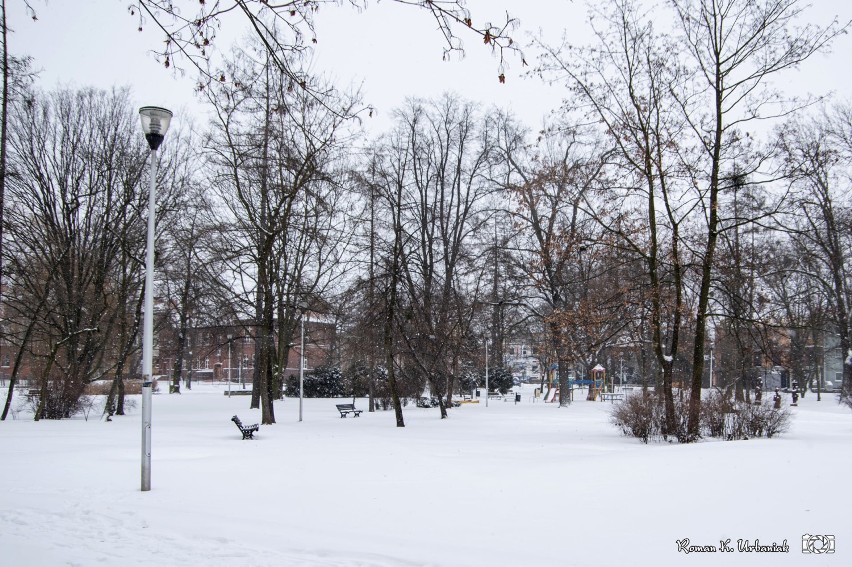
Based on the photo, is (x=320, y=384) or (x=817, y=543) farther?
(x=320, y=384)

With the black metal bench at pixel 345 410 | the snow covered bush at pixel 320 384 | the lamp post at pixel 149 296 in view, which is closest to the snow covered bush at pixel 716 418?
the lamp post at pixel 149 296

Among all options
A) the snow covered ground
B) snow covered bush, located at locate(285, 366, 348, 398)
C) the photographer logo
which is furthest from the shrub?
snow covered bush, located at locate(285, 366, 348, 398)

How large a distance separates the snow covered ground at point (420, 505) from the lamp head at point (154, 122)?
5.18 metres

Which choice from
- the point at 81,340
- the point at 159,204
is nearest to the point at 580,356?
the point at 159,204

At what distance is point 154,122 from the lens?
31.6ft

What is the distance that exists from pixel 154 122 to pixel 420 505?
682cm

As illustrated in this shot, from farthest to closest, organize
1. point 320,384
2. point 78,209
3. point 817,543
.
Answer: point 320,384 → point 78,209 → point 817,543

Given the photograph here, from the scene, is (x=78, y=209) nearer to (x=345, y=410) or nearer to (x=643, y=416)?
(x=345, y=410)

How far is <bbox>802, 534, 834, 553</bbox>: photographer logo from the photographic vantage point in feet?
20.3

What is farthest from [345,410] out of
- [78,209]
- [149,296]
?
[149,296]

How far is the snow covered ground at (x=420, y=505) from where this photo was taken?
6168 mm

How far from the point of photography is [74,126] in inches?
1046

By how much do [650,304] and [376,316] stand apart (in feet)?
37.2

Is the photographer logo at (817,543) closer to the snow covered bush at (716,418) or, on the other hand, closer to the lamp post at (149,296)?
the lamp post at (149,296)
